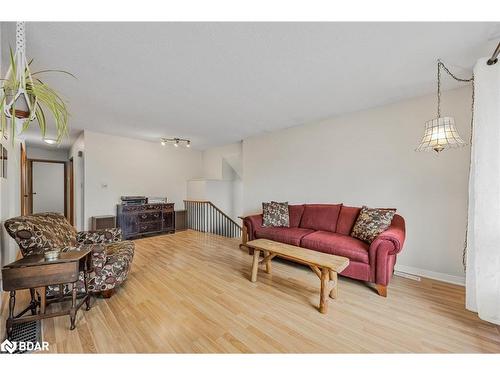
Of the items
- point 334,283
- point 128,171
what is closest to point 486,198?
point 334,283

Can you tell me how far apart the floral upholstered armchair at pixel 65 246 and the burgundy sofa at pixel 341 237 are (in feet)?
6.50

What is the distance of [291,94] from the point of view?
2684mm

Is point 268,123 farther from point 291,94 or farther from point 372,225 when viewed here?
point 372,225

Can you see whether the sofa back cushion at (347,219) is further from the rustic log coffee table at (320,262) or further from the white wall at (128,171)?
the white wall at (128,171)

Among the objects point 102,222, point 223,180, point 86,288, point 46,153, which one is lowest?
point 86,288

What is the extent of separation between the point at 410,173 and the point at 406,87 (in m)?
1.14

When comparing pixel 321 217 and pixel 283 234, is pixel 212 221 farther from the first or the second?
pixel 321 217

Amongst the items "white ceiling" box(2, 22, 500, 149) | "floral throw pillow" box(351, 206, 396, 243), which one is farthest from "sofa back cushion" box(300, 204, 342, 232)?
"white ceiling" box(2, 22, 500, 149)

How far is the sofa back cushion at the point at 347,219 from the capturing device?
3.02 metres

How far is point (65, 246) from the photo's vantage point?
7.27 feet

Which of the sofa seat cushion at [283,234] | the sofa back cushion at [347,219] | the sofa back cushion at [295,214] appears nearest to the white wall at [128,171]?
the sofa seat cushion at [283,234]

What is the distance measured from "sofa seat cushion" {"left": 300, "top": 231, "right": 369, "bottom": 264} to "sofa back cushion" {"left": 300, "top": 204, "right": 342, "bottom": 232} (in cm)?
28
